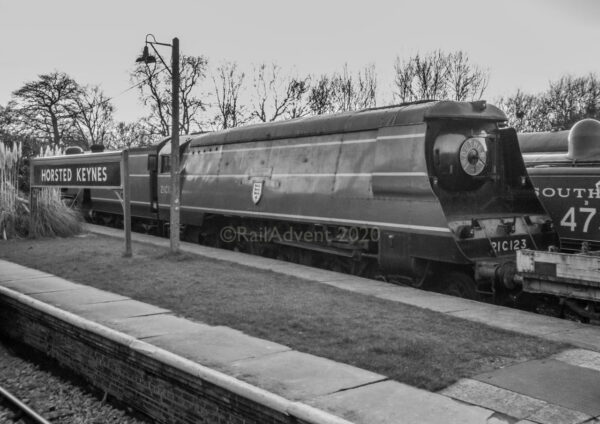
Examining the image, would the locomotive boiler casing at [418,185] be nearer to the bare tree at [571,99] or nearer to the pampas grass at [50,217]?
the pampas grass at [50,217]

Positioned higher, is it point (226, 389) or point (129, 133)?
point (129, 133)

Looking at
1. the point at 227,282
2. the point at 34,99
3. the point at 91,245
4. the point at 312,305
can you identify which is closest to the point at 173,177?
the point at 91,245

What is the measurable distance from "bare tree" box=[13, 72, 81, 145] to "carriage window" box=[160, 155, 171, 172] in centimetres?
2636

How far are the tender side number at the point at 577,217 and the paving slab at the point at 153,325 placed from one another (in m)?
6.06

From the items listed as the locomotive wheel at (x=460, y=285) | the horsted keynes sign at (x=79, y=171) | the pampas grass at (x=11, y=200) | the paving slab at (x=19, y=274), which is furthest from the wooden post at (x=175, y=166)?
the locomotive wheel at (x=460, y=285)

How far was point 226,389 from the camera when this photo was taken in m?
5.07

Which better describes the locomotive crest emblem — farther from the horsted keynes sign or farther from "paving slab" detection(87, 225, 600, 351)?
the horsted keynes sign

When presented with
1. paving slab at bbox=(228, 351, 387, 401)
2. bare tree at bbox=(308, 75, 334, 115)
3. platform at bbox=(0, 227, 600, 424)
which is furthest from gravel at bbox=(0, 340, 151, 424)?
bare tree at bbox=(308, 75, 334, 115)

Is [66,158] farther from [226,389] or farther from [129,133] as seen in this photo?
[129,133]

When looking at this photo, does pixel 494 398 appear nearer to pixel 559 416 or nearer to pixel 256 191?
pixel 559 416

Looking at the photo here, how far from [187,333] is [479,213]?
17.5 ft

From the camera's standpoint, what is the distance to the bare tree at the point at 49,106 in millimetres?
42469

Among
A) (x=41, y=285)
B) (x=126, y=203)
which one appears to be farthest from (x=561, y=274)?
(x=126, y=203)

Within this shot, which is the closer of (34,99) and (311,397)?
(311,397)
